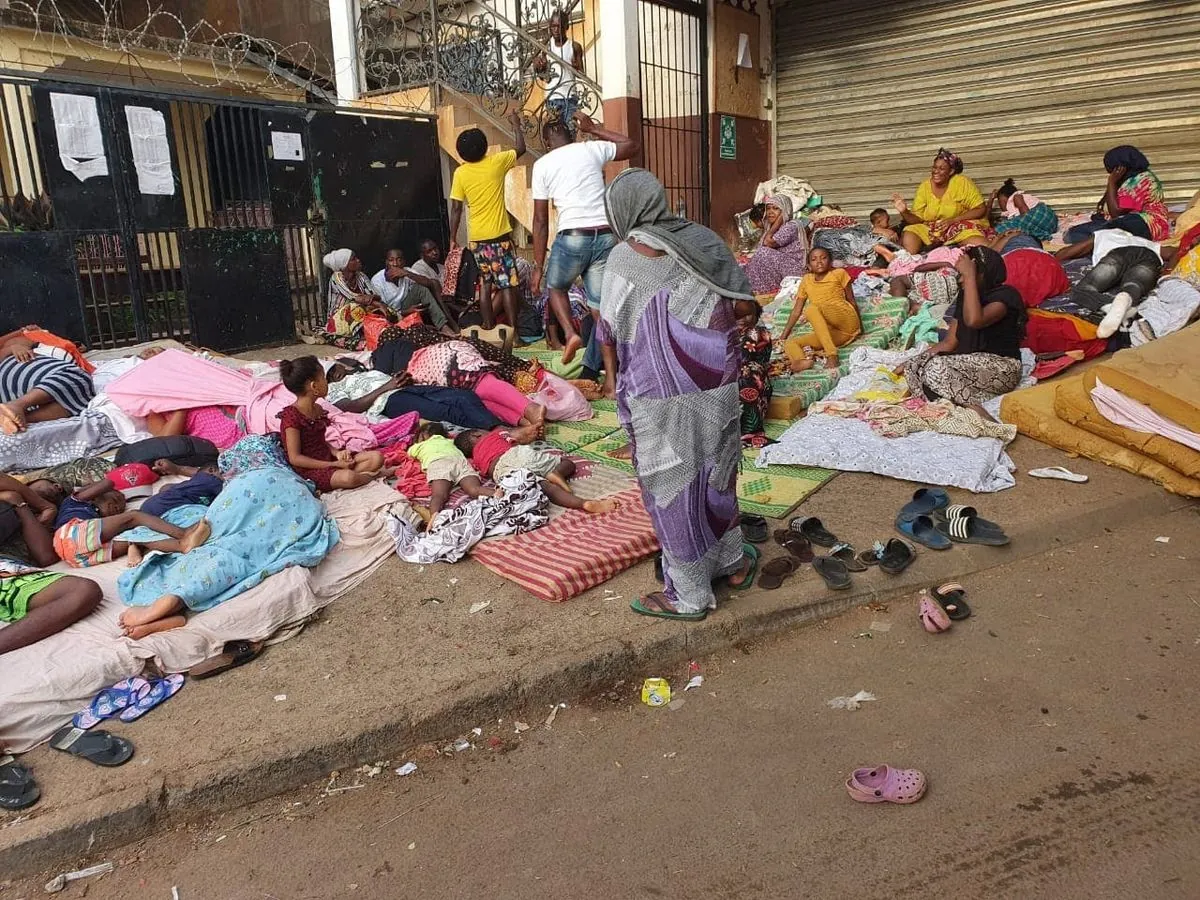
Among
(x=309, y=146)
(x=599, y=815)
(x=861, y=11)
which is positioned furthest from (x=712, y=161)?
(x=599, y=815)

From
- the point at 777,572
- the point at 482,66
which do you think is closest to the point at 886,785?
the point at 777,572

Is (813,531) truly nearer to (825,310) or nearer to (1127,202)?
(825,310)

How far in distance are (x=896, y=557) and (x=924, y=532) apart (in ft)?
1.05

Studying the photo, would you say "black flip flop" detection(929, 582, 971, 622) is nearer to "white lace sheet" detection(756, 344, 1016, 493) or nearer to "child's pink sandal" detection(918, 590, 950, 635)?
"child's pink sandal" detection(918, 590, 950, 635)

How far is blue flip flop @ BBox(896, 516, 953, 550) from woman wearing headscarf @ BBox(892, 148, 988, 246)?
5449 millimetres

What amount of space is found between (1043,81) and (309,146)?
303 inches

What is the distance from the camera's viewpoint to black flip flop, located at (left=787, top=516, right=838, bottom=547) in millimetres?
4098

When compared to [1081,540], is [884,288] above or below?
above

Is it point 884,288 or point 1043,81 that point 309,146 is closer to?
point 884,288

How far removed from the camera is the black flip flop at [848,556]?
387 centimetres

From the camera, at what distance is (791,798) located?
2.54m

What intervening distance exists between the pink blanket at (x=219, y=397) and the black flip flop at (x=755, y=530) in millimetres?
2417

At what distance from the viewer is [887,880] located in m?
2.20

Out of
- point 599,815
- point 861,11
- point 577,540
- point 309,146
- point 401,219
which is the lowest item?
point 599,815
